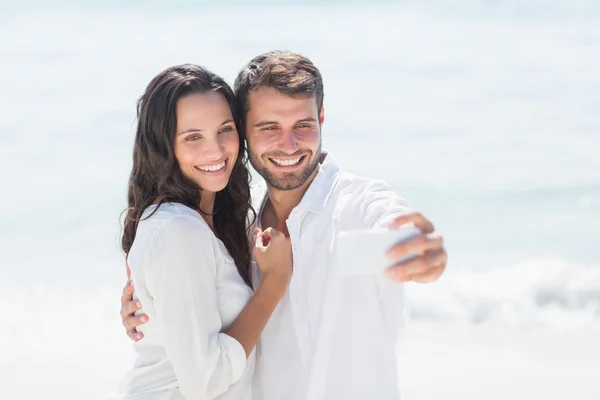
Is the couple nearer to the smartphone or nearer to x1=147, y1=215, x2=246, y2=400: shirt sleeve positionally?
x1=147, y1=215, x2=246, y2=400: shirt sleeve

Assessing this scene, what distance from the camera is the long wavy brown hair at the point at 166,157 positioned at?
3057 millimetres

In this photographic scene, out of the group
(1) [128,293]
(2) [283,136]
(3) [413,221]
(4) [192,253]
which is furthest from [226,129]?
(3) [413,221]

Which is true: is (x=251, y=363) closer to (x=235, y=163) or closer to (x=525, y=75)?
(x=235, y=163)

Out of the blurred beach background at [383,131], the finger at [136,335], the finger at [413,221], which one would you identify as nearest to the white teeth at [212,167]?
the finger at [136,335]

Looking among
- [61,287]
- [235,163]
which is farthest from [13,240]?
[235,163]

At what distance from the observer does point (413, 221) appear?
245 centimetres

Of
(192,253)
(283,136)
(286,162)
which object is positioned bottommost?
(192,253)

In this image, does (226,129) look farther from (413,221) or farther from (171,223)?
(413,221)

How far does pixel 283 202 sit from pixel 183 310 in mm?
851

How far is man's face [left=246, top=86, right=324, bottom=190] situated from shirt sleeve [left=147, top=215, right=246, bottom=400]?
0.60m

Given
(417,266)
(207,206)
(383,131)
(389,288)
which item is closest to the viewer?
(417,266)

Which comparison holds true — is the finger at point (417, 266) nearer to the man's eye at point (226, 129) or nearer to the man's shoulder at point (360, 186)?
the man's shoulder at point (360, 186)

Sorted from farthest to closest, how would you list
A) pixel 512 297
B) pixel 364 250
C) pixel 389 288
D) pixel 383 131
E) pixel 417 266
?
1. pixel 383 131
2. pixel 512 297
3. pixel 389 288
4. pixel 417 266
5. pixel 364 250

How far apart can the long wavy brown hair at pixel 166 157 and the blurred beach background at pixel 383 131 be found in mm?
5216
